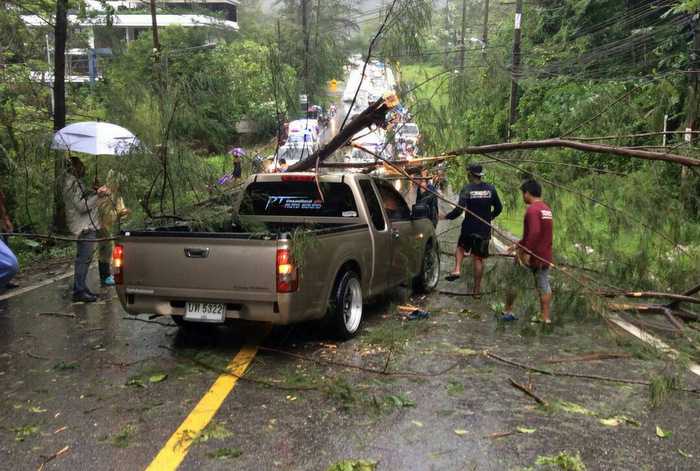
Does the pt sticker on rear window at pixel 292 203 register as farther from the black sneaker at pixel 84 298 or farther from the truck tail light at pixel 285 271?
the black sneaker at pixel 84 298

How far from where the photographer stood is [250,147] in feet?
28.6

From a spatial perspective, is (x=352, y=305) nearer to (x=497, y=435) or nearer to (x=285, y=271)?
(x=285, y=271)

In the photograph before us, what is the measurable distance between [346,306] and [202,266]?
5.31 ft

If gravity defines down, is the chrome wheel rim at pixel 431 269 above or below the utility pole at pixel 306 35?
below

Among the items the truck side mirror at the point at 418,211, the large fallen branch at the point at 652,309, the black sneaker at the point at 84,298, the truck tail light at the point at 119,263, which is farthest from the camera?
the black sneaker at the point at 84,298

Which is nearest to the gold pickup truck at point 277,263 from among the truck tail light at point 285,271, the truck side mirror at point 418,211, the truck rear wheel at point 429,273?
the truck tail light at point 285,271

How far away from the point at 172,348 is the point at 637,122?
5664 mm

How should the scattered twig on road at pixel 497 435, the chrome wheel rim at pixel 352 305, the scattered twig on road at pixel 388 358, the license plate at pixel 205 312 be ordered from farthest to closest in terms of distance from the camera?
the chrome wheel rim at pixel 352 305 < the license plate at pixel 205 312 < the scattered twig on road at pixel 388 358 < the scattered twig on road at pixel 497 435

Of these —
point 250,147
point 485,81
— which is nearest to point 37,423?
point 250,147

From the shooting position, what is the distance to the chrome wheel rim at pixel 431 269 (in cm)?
898

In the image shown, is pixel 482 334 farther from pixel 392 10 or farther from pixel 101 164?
pixel 101 164

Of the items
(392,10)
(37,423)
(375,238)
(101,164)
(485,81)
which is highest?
(392,10)

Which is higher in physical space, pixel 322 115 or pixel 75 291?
pixel 322 115

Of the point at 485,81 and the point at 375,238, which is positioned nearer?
the point at 375,238
